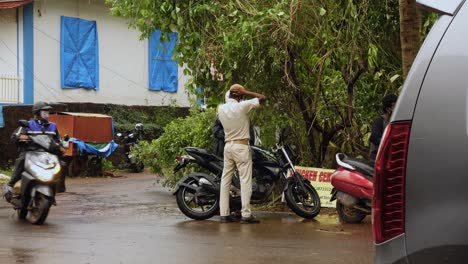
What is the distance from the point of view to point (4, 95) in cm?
1884

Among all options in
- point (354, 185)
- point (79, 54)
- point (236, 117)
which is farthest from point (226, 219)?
point (79, 54)

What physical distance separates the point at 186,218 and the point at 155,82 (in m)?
12.0

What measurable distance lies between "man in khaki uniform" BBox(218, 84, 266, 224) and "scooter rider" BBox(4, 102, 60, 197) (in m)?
2.44

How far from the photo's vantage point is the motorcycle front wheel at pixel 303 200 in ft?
34.2

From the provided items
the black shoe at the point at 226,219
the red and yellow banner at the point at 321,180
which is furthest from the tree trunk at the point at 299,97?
the black shoe at the point at 226,219

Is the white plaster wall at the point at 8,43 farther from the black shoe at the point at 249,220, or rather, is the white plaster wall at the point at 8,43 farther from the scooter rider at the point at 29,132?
the black shoe at the point at 249,220

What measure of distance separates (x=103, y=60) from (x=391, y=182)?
61.5 feet

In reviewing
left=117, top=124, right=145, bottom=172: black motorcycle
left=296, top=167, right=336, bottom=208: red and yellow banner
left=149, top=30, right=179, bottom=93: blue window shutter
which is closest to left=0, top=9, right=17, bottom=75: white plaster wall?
left=117, top=124, right=145, bottom=172: black motorcycle

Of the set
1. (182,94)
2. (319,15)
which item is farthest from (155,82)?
(319,15)

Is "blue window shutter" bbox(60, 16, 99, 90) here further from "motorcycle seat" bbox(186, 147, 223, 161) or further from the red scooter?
the red scooter

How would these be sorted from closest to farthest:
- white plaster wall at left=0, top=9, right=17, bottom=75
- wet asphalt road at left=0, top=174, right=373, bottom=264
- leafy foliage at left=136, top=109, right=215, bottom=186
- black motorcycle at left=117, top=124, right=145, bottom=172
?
wet asphalt road at left=0, top=174, right=373, bottom=264 → leafy foliage at left=136, top=109, right=215, bottom=186 → white plaster wall at left=0, top=9, right=17, bottom=75 → black motorcycle at left=117, top=124, right=145, bottom=172

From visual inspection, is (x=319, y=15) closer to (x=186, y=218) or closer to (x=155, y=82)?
(x=186, y=218)

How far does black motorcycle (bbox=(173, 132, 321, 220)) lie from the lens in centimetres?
1037

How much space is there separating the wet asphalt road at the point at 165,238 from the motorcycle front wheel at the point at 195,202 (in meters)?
0.15
